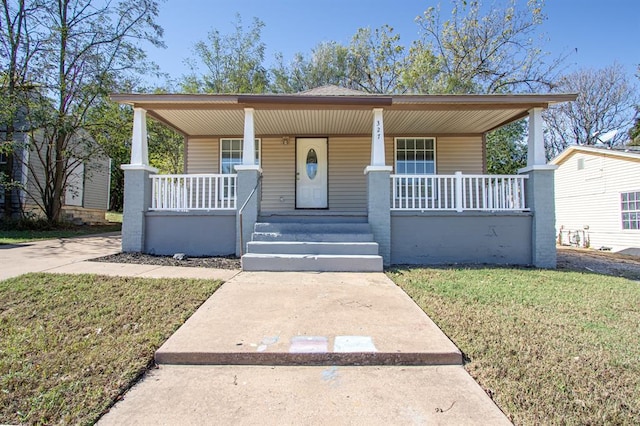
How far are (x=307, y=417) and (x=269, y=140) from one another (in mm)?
8391

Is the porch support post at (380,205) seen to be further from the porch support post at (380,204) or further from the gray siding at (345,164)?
the gray siding at (345,164)

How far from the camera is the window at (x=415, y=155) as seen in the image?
31.1ft

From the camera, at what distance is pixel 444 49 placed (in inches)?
657

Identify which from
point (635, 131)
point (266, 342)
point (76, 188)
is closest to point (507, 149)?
point (635, 131)

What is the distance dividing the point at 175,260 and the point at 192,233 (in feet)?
2.34

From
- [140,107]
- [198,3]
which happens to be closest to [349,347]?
[140,107]

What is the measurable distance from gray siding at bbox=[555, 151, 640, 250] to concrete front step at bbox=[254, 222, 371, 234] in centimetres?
1196

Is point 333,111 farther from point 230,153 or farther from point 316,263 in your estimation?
point 230,153

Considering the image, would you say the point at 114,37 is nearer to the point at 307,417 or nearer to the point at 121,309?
the point at 121,309

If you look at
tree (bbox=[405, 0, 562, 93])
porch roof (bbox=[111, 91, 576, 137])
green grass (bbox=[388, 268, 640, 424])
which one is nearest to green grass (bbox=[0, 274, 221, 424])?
green grass (bbox=[388, 268, 640, 424])

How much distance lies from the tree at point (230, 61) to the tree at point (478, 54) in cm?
886

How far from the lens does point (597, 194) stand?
1348cm

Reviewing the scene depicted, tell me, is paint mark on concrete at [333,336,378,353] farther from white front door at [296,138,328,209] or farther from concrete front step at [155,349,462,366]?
white front door at [296,138,328,209]

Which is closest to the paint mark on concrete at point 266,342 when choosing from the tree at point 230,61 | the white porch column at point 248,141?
the white porch column at point 248,141
